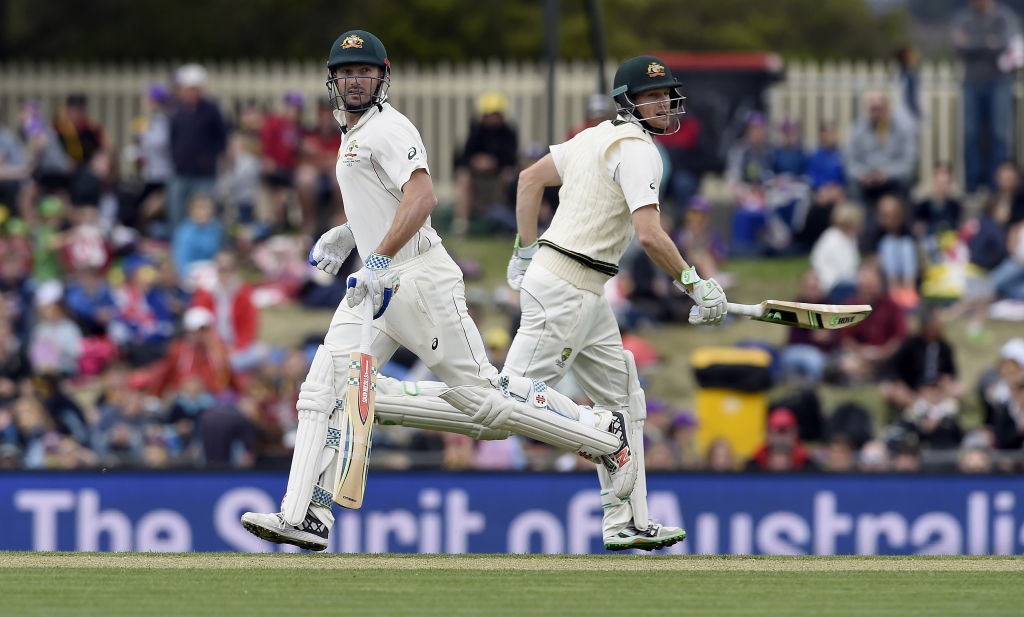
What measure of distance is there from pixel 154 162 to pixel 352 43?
9.35m

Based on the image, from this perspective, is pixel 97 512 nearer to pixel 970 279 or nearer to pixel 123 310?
pixel 123 310

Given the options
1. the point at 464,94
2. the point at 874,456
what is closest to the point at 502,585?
the point at 874,456

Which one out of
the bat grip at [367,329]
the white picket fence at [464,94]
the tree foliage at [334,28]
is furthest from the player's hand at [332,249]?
the tree foliage at [334,28]

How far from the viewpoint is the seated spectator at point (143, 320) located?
12.9 metres

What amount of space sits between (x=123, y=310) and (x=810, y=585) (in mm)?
8581

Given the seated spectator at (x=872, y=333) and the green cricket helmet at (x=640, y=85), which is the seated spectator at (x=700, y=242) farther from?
the green cricket helmet at (x=640, y=85)

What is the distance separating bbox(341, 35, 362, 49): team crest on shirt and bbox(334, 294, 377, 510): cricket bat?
39.0 inches

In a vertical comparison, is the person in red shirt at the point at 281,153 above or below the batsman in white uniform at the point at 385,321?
above

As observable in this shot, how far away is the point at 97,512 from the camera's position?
9.26m

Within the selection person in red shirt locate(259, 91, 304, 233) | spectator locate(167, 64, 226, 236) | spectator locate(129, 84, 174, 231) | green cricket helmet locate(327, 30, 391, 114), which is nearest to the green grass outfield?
green cricket helmet locate(327, 30, 391, 114)

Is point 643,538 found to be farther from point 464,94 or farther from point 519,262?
point 464,94

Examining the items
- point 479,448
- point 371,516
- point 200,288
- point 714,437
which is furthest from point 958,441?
point 200,288

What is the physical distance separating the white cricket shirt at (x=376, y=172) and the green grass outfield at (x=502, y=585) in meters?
1.26

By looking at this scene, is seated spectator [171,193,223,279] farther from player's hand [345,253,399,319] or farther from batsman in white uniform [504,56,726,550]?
player's hand [345,253,399,319]
